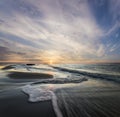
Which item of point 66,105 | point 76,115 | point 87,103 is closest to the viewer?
point 76,115

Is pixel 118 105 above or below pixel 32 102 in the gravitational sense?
below

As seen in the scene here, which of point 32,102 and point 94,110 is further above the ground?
point 32,102

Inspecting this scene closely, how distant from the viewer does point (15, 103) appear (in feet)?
15.4

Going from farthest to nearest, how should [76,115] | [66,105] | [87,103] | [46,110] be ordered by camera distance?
1. [87,103]
2. [66,105]
3. [46,110]
4. [76,115]

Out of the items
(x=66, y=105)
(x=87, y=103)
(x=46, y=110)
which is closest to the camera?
(x=46, y=110)

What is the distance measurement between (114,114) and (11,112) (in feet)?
12.2

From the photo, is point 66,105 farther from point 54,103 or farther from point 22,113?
point 22,113

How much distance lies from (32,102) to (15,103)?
72 cm

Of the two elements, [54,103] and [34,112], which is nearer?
[34,112]

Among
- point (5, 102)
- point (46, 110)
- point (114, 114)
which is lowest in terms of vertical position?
point (114, 114)

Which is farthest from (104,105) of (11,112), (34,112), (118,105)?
(11,112)

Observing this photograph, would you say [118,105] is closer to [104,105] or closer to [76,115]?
[104,105]

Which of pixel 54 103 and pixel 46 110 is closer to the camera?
pixel 46 110

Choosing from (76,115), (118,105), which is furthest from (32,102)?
(118,105)
